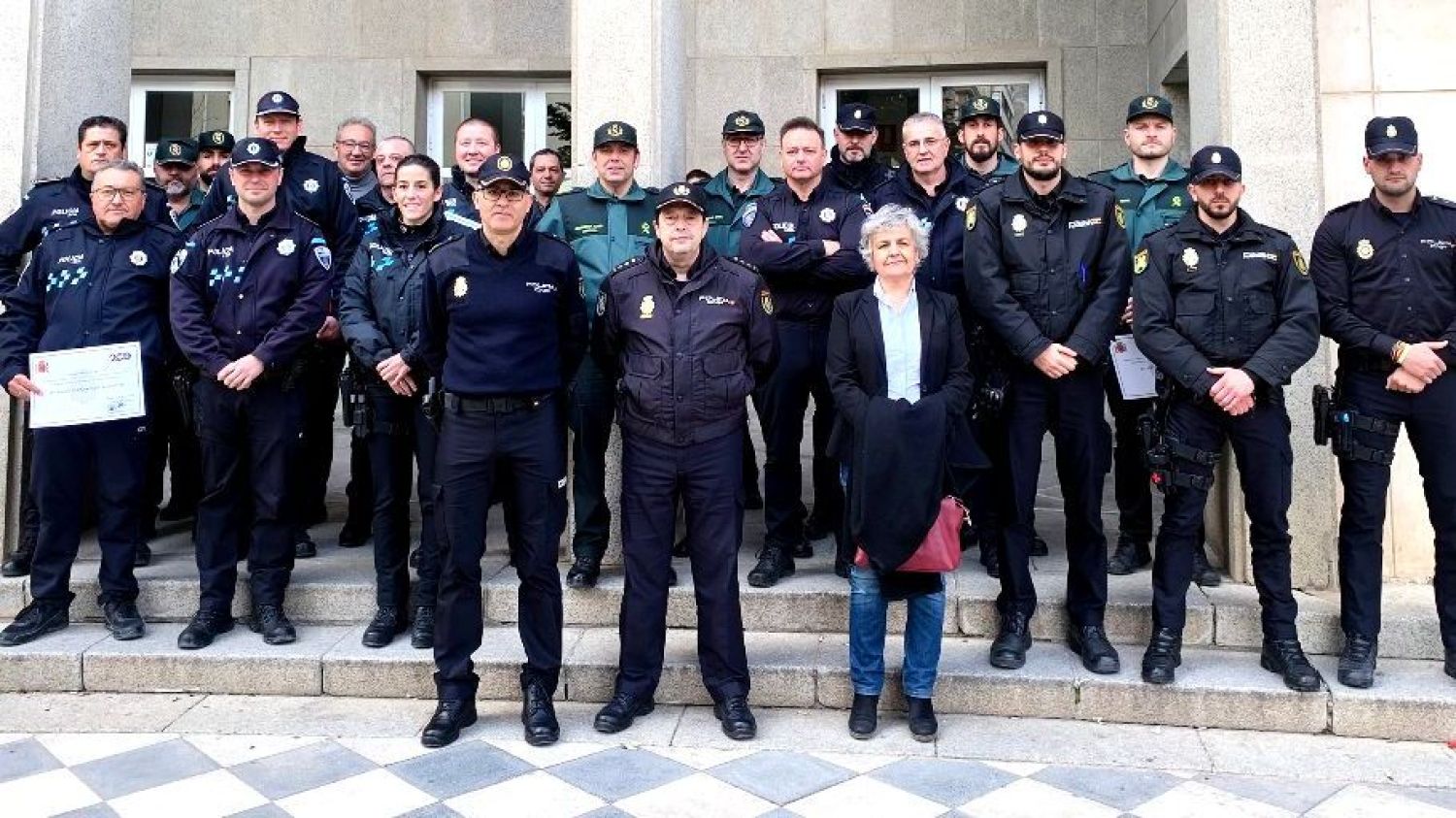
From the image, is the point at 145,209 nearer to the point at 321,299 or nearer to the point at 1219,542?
the point at 321,299

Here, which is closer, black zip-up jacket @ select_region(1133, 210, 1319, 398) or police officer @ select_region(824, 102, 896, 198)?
black zip-up jacket @ select_region(1133, 210, 1319, 398)

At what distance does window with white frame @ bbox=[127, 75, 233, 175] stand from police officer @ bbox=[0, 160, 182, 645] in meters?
6.50

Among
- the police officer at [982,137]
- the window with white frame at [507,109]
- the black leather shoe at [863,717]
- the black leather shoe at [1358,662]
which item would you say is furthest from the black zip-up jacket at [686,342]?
the window with white frame at [507,109]

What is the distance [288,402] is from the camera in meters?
5.00

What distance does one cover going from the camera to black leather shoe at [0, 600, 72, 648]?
16.5ft

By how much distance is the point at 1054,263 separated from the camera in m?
4.61

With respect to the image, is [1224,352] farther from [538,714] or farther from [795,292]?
[538,714]

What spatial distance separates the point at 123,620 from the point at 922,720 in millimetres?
3724

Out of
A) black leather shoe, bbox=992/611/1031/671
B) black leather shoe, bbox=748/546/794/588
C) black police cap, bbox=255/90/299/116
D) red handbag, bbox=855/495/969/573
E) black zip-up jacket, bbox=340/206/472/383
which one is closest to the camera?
red handbag, bbox=855/495/969/573

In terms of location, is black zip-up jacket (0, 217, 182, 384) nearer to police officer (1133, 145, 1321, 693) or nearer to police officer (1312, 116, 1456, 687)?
police officer (1133, 145, 1321, 693)

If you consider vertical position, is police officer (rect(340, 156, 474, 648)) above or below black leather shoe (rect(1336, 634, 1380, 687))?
above

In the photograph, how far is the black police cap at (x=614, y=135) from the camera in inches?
207

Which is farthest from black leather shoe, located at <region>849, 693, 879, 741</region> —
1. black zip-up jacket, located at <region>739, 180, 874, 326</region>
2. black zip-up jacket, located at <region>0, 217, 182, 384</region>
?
black zip-up jacket, located at <region>0, 217, 182, 384</region>

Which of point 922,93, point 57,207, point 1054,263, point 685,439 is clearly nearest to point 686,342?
point 685,439
